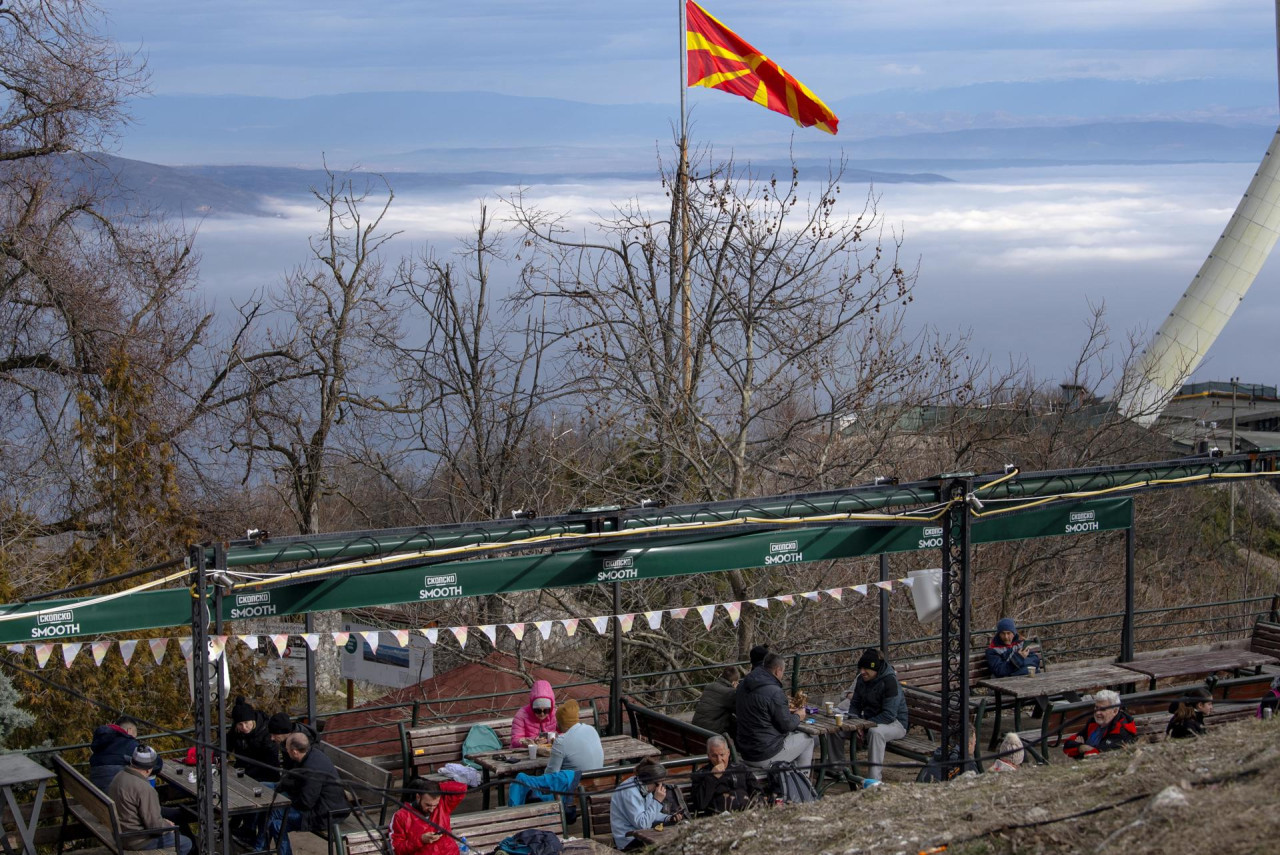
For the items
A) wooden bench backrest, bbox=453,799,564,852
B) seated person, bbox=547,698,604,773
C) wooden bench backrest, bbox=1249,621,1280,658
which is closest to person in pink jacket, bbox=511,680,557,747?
seated person, bbox=547,698,604,773

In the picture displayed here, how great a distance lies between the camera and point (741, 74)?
24.5 m

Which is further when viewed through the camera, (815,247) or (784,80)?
(784,80)

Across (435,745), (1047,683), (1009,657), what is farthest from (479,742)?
(1009,657)

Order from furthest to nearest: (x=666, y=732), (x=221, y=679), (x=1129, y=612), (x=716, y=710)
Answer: (x=1129, y=612) → (x=666, y=732) → (x=716, y=710) → (x=221, y=679)

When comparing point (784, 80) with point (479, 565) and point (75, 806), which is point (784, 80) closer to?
point (479, 565)

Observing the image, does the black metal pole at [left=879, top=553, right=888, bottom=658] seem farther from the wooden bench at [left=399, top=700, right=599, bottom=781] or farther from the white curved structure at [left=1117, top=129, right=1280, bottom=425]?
the white curved structure at [left=1117, top=129, right=1280, bottom=425]

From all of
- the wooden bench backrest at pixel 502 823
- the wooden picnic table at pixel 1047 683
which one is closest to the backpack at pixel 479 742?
the wooden bench backrest at pixel 502 823

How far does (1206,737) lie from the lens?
8664mm

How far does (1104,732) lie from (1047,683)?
234 centimetres

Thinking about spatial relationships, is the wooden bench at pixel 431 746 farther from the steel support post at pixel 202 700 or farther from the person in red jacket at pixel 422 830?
the person in red jacket at pixel 422 830

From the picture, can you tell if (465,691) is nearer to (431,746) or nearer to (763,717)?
(431,746)

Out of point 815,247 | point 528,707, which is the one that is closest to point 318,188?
point 815,247

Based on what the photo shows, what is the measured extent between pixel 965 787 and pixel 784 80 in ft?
58.3

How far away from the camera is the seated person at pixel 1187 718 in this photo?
10812 mm
